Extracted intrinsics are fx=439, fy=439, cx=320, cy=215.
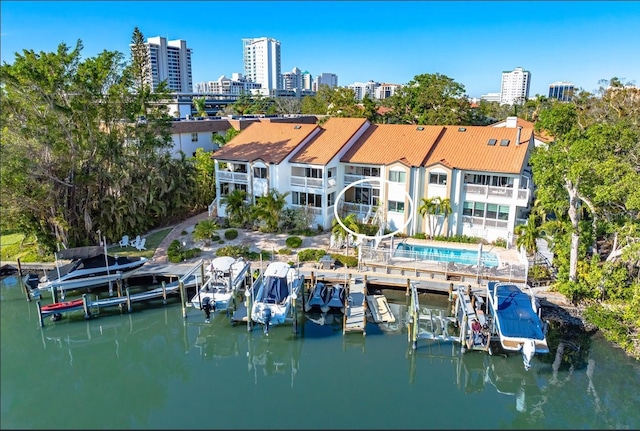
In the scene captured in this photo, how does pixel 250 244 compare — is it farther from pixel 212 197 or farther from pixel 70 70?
pixel 70 70

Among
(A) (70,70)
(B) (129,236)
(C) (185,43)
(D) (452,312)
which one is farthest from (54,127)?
(C) (185,43)

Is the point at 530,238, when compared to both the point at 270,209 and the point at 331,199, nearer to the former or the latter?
the point at 331,199

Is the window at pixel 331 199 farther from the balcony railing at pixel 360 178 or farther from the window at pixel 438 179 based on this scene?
the window at pixel 438 179

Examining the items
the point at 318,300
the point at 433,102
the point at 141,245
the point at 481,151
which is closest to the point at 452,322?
the point at 318,300

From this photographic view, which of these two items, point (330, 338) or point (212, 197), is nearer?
point (330, 338)

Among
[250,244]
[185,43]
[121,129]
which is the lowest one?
[250,244]

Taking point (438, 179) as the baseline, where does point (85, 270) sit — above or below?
below

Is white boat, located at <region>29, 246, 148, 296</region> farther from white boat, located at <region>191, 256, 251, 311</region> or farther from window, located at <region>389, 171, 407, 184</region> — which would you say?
window, located at <region>389, 171, 407, 184</region>
